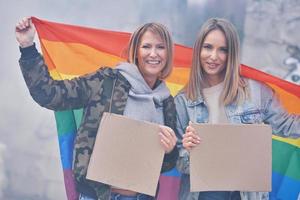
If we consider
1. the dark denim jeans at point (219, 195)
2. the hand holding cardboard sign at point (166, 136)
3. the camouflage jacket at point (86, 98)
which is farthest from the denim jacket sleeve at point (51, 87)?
the dark denim jeans at point (219, 195)

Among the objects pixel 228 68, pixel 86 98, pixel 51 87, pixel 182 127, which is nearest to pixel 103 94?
pixel 86 98

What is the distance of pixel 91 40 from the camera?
230 centimetres

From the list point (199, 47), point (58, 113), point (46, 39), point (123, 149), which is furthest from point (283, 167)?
point (46, 39)

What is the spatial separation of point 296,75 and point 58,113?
4.92ft

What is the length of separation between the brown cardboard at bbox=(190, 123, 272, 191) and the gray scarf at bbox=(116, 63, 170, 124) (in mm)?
171

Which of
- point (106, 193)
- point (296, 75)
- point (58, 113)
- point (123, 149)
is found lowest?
point (106, 193)

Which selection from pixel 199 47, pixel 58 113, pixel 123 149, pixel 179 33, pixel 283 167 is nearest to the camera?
pixel 123 149

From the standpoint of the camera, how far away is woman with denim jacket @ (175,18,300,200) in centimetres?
193

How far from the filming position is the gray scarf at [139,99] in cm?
181

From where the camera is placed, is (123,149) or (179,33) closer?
(123,149)

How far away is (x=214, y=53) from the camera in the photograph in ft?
6.31

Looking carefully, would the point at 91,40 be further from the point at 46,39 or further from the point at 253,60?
the point at 253,60

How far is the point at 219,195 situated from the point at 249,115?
0.33 m

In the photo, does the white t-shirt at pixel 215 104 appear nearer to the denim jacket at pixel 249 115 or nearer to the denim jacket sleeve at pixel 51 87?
the denim jacket at pixel 249 115
